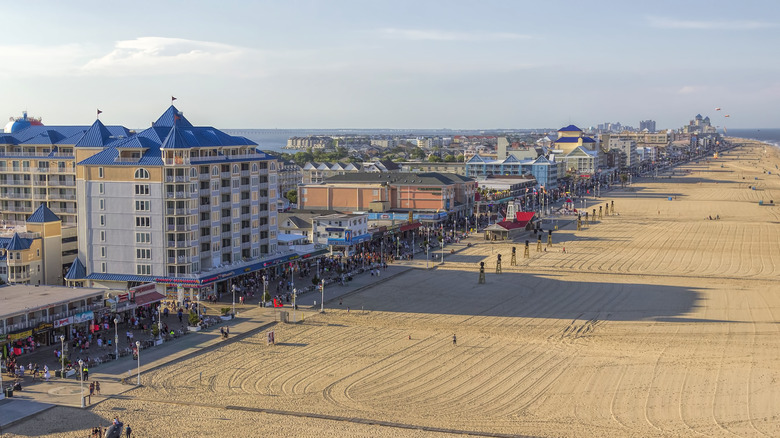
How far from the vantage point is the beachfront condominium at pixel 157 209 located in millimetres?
50531

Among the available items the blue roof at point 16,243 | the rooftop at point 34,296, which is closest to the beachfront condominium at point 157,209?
the blue roof at point 16,243

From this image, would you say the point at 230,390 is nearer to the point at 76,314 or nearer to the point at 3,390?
the point at 3,390

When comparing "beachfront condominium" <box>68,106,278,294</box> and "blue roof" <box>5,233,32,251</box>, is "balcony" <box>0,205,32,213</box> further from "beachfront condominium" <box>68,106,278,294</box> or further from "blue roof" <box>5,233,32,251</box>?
"beachfront condominium" <box>68,106,278,294</box>

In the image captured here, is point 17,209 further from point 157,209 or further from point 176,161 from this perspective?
point 176,161

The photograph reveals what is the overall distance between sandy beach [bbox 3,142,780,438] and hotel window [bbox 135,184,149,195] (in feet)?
42.8

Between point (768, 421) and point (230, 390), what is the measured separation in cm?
2132

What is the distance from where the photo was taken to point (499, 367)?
3747cm

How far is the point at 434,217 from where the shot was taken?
92.0m

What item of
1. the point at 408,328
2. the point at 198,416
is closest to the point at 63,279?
the point at 408,328

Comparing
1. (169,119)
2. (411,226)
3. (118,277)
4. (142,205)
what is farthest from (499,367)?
(411,226)

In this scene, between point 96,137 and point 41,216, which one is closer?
point 41,216

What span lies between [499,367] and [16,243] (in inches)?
1241

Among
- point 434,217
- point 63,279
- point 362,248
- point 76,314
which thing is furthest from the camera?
point 434,217

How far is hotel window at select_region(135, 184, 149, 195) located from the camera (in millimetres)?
50781
